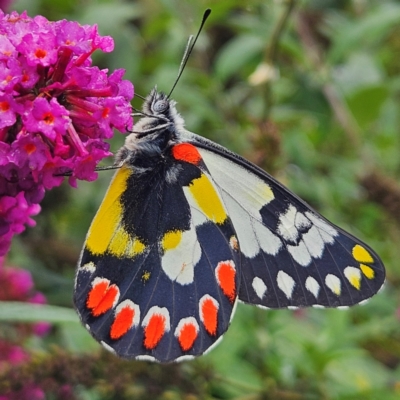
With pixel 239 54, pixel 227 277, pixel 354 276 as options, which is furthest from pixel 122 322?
pixel 239 54

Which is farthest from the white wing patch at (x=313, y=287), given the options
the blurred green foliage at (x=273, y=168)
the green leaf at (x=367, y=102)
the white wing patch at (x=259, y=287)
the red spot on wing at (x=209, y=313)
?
the green leaf at (x=367, y=102)

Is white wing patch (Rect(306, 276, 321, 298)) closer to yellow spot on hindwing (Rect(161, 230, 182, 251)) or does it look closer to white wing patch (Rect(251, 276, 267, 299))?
white wing patch (Rect(251, 276, 267, 299))

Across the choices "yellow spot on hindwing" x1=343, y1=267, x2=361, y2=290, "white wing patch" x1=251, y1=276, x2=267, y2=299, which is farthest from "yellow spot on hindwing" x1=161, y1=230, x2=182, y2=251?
"yellow spot on hindwing" x1=343, y1=267, x2=361, y2=290

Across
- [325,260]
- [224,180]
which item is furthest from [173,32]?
[325,260]

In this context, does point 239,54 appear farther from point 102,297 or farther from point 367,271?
point 102,297

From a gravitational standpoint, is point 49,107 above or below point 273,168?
above

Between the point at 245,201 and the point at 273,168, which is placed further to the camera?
the point at 273,168
